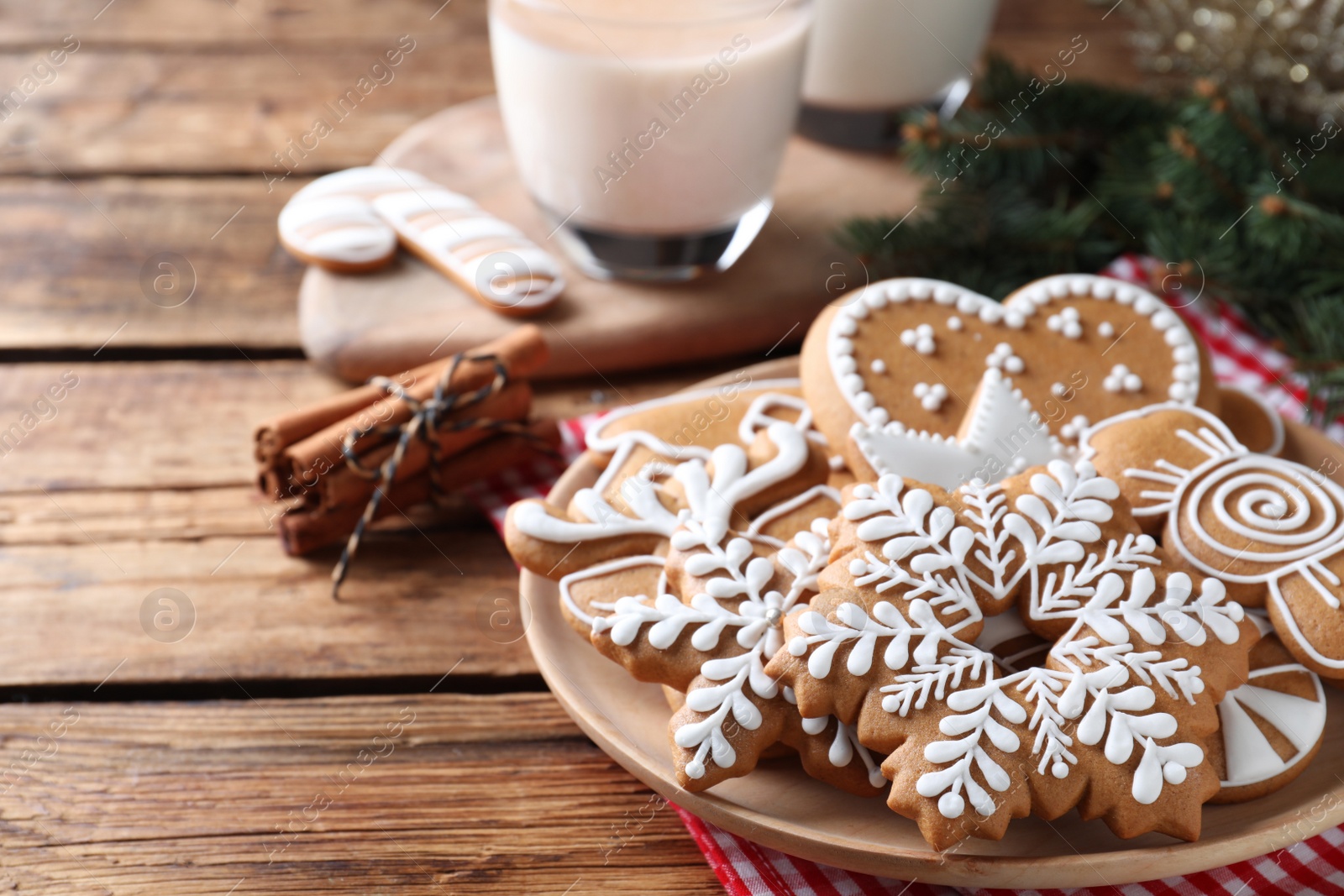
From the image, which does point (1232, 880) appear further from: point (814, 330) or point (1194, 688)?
point (814, 330)

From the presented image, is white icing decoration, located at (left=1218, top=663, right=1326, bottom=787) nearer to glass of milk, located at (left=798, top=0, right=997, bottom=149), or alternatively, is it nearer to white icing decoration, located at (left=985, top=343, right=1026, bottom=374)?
white icing decoration, located at (left=985, top=343, right=1026, bottom=374)

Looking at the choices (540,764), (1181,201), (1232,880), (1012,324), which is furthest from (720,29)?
(1232,880)

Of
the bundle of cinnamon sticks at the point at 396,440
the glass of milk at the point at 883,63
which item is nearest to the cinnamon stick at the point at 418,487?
the bundle of cinnamon sticks at the point at 396,440

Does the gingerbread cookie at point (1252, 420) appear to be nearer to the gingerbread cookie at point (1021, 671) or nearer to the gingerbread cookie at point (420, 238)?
the gingerbread cookie at point (1021, 671)

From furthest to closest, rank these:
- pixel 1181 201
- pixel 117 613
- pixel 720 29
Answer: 1. pixel 1181 201
2. pixel 720 29
3. pixel 117 613

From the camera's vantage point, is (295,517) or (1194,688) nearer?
(1194,688)

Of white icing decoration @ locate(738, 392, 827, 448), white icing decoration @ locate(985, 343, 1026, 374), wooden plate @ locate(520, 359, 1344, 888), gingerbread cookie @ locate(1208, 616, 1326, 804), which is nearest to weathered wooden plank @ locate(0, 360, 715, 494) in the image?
white icing decoration @ locate(738, 392, 827, 448)

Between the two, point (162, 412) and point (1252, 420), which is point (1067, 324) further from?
point (162, 412)
